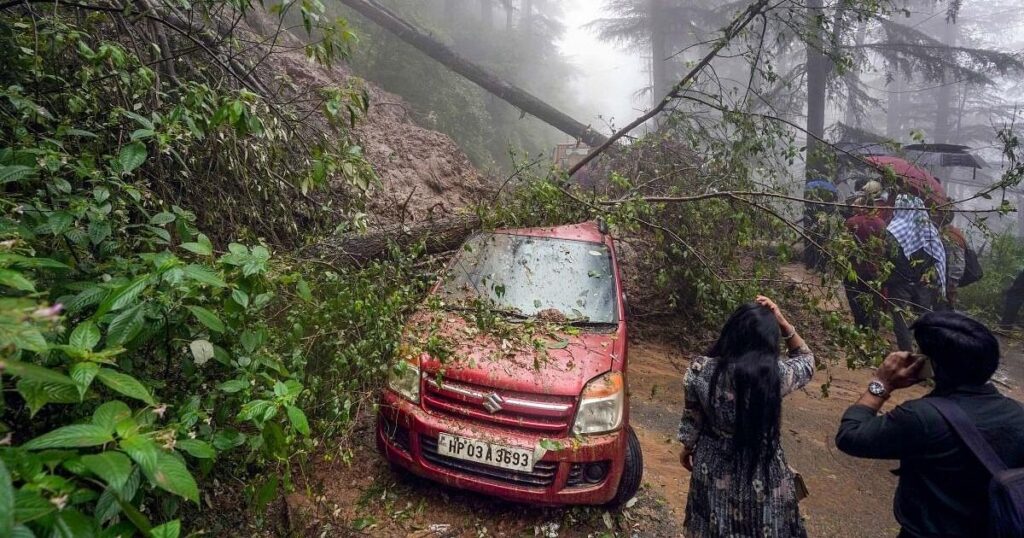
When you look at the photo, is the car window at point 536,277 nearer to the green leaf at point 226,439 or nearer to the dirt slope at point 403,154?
the green leaf at point 226,439

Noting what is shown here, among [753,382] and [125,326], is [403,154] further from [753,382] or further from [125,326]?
[753,382]

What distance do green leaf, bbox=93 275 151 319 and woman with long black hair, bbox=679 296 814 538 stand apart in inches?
92.0

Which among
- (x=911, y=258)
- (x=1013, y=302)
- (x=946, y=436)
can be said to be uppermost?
(x=946, y=436)

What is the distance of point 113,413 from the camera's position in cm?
132

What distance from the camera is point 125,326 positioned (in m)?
1.64

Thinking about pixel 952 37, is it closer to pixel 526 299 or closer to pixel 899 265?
pixel 899 265

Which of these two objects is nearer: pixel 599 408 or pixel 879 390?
pixel 879 390

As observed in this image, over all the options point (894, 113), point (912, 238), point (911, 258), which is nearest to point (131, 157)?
point (911, 258)

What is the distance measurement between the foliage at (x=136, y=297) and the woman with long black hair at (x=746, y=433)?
5.98ft

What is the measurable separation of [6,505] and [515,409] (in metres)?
2.28

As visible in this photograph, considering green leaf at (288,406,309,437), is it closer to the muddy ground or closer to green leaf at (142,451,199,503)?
green leaf at (142,451,199,503)

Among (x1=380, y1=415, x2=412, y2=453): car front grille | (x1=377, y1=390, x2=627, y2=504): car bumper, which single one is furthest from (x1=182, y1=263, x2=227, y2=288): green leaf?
(x1=380, y1=415, x2=412, y2=453): car front grille

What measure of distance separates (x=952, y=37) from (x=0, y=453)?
49901 mm

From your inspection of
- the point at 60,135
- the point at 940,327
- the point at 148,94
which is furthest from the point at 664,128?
the point at 60,135
